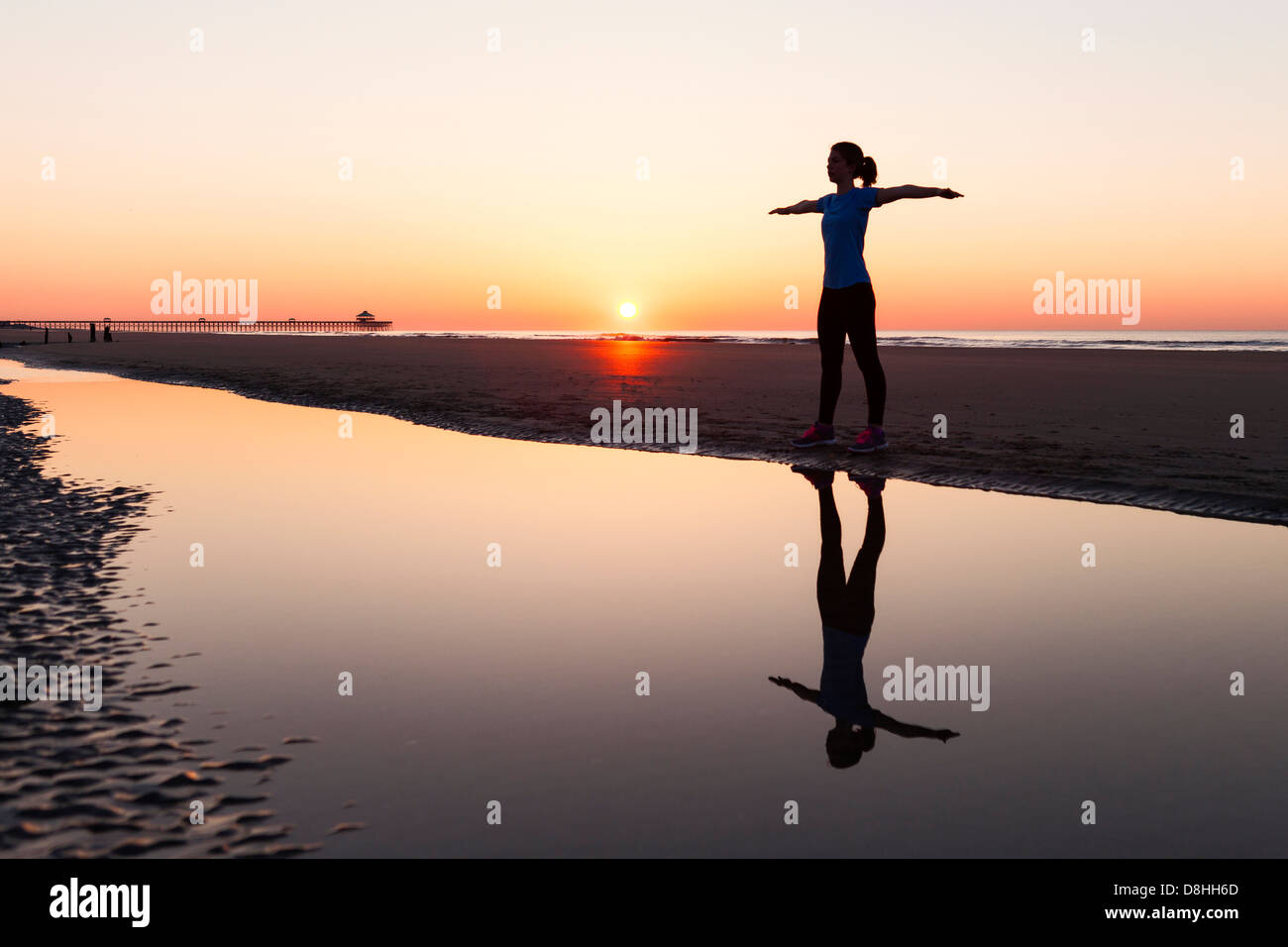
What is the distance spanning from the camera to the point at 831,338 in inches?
510

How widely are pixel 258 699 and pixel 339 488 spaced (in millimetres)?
6178

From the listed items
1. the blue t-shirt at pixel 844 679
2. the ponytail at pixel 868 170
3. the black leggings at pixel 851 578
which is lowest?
the blue t-shirt at pixel 844 679

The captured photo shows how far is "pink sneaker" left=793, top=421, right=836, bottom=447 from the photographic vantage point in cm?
1363

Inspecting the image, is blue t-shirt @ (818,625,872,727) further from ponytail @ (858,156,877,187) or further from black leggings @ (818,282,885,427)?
ponytail @ (858,156,877,187)

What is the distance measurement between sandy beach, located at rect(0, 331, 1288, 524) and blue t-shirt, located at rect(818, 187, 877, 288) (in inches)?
85.0

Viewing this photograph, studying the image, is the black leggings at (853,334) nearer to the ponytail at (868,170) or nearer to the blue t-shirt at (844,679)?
the ponytail at (868,170)

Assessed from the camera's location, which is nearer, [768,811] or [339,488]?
[768,811]

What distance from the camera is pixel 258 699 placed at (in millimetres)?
4520

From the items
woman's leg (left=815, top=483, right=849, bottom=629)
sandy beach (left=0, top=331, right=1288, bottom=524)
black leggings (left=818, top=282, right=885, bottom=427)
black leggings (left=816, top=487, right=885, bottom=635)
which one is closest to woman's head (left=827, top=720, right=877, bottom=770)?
black leggings (left=816, top=487, right=885, bottom=635)

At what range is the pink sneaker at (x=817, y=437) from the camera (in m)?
13.6

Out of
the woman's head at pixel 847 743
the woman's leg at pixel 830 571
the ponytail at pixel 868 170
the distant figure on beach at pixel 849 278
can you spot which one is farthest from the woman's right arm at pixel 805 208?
the woman's head at pixel 847 743

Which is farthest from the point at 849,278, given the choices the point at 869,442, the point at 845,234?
the point at 869,442
